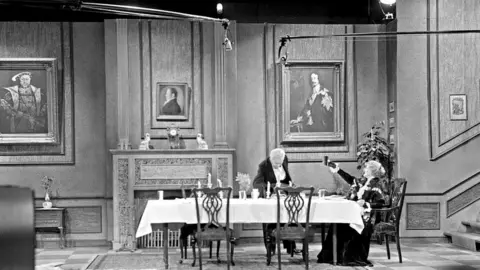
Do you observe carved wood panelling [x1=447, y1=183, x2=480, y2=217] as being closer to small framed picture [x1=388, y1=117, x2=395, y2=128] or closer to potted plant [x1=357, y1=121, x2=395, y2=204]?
potted plant [x1=357, y1=121, x2=395, y2=204]

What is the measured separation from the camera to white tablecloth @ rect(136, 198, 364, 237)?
7.14 metres

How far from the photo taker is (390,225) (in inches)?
304

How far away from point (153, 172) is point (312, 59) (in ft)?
9.70

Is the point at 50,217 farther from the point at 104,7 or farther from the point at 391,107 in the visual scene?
the point at 104,7

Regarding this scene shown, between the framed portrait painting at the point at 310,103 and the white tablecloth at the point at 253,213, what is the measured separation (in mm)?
2824

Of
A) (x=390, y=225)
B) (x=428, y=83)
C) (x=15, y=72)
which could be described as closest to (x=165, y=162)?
(x=15, y=72)

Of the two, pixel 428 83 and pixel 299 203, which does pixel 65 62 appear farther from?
Result: pixel 428 83

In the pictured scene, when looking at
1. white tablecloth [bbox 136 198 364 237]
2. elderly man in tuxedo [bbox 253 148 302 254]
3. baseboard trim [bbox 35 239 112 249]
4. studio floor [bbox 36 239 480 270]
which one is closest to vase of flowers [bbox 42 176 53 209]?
baseboard trim [bbox 35 239 112 249]

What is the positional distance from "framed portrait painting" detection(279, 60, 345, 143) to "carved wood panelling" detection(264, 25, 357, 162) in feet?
0.32

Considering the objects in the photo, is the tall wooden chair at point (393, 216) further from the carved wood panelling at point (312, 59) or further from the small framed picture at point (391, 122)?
the carved wood panelling at point (312, 59)

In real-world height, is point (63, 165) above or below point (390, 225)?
above

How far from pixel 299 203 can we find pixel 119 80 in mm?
3737

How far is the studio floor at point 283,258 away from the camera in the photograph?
7.45 metres

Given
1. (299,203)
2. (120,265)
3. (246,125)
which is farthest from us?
(246,125)
